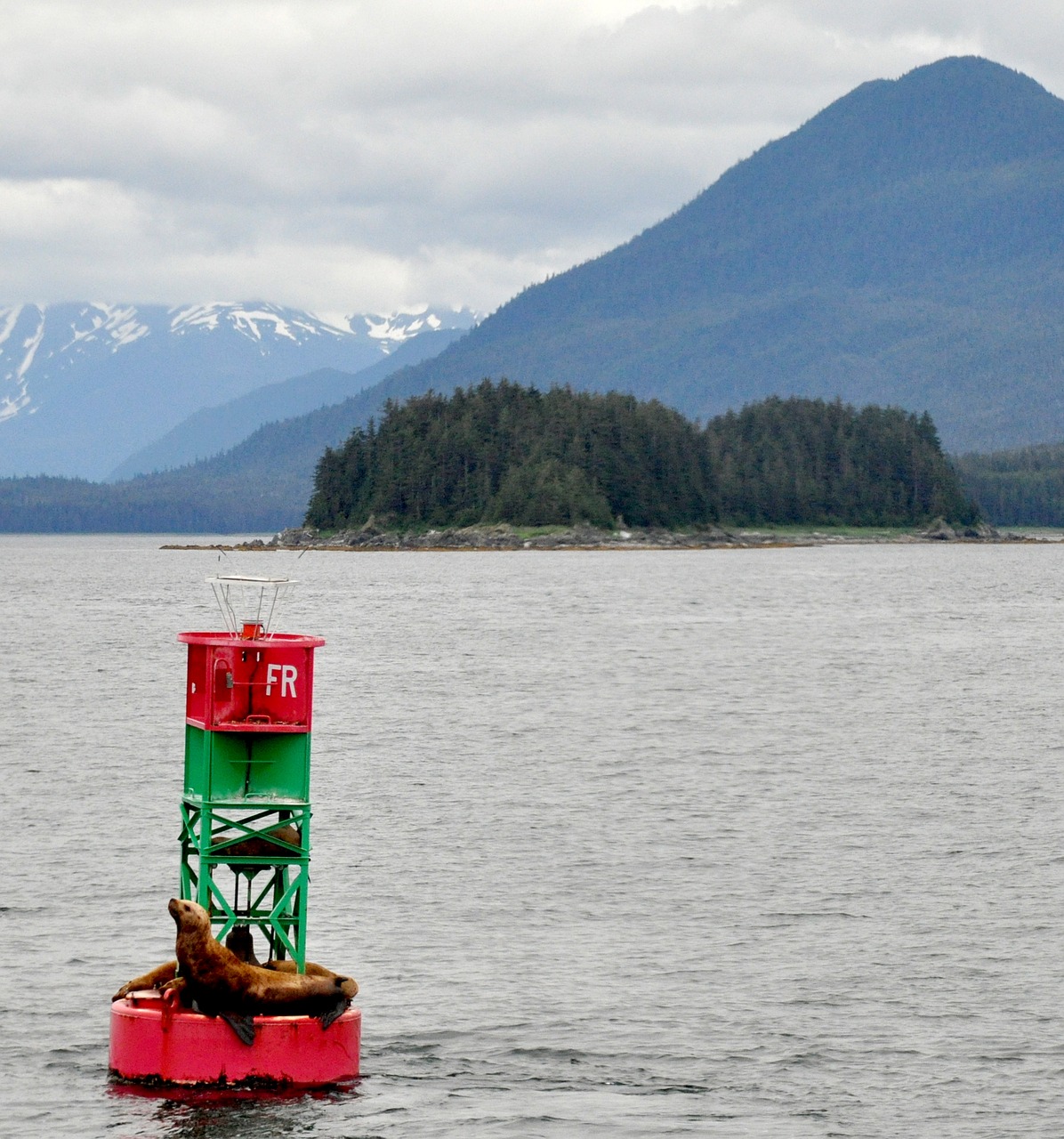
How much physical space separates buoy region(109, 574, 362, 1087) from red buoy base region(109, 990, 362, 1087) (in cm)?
1

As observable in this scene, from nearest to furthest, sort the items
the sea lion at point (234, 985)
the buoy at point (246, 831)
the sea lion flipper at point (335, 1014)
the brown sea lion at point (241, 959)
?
the sea lion at point (234, 985) < the buoy at point (246, 831) < the sea lion flipper at point (335, 1014) < the brown sea lion at point (241, 959)

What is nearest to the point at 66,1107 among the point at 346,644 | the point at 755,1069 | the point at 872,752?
the point at 755,1069

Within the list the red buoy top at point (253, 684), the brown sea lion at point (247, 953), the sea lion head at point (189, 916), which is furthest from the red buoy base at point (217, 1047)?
the red buoy top at point (253, 684)

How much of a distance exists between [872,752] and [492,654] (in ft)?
133

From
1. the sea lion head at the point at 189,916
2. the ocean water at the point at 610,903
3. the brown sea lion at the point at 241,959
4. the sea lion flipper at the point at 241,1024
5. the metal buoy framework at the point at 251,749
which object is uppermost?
the metal buoy framework at the point at 251,749

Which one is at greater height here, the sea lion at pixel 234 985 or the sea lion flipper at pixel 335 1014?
the sea lion at pixel 234 985

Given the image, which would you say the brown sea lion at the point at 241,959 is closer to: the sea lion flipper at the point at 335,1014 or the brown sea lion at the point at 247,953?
the brown sea lion at the point at 247,953

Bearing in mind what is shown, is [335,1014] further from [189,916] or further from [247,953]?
[189,916]

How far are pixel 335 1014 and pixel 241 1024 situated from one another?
1.18 m

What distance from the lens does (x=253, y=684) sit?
Result: 75.1 feet

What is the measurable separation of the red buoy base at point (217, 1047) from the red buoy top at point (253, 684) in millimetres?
3420

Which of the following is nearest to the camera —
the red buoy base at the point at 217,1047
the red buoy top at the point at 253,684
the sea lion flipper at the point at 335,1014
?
the red buoy base at the point at 217,1047

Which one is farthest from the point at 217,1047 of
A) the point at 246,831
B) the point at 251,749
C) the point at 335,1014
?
the point at 251,749

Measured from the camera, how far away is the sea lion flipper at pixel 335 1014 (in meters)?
22.9
